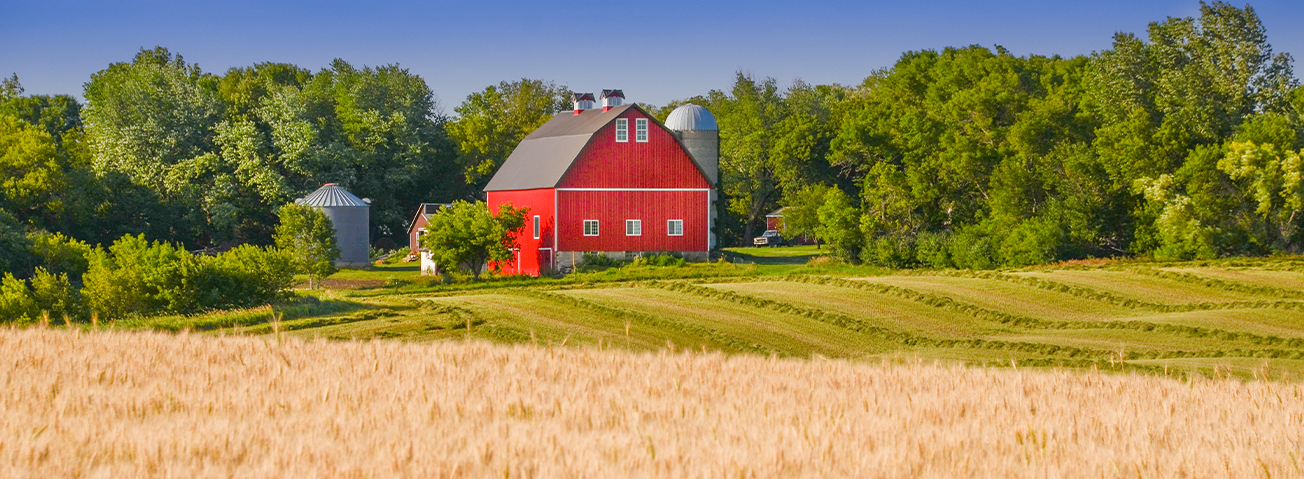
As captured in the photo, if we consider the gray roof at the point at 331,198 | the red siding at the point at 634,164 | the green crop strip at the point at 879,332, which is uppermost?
the red siding at the point at 634,164

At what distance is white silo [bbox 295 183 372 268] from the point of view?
6644 cm

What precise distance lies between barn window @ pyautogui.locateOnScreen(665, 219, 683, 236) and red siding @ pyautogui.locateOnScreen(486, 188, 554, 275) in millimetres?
5778

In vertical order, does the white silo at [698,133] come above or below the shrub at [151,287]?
above

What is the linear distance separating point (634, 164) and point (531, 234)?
21.1 feet

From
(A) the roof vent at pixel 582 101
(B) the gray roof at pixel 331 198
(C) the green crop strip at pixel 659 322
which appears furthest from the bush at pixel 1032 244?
(B) the gray roof at pixel 331 198

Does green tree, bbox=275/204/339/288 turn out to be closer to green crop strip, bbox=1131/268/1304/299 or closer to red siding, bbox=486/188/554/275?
red siding, bbox=486/188/554/275

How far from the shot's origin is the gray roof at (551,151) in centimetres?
5841

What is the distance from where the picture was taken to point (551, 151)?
61.4m

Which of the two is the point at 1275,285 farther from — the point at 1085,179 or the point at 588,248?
the point at 588,248

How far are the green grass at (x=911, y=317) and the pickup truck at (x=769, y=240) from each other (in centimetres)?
4817

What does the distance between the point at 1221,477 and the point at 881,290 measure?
26914 millimetres

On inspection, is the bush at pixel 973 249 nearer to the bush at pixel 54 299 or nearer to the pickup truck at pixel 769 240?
the pickup truck at pixel 769 240

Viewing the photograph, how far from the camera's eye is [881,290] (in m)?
33.6

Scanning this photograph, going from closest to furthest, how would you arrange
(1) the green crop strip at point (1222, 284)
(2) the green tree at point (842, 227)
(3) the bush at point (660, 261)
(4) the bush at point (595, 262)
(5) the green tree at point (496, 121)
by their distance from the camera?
(1) the green crop strip at point (1222, 284) < (3) the bush at point (660, 261) < (4) the bush at point (595, 262) < (2) the green tree at point (842, 227) < (5) the green tree at point (496, 121)
